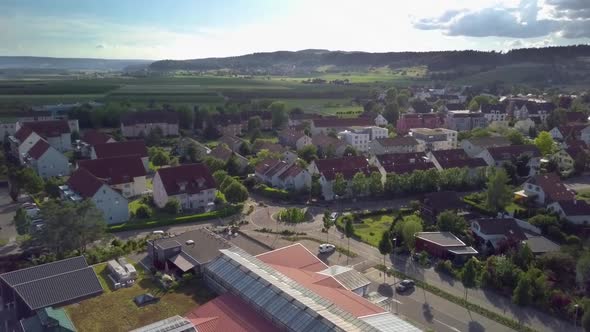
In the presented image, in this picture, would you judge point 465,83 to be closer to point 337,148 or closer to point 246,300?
point 337,148

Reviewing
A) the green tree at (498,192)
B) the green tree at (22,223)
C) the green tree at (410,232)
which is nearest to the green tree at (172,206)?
the green tree at (22,223)

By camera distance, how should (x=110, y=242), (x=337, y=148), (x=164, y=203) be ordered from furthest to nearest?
(x=337, y=148) < (x=164, y=203) < (x=110, y=242)

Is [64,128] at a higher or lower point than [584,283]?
higher

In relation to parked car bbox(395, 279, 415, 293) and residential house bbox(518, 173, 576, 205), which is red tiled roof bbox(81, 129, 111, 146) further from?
residential house bbox(518, 173, 576, 205)

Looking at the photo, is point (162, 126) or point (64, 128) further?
point (162, 126)

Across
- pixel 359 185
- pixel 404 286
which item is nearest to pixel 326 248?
pixel 404 286

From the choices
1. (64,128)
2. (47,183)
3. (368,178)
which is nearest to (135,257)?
(47,183)

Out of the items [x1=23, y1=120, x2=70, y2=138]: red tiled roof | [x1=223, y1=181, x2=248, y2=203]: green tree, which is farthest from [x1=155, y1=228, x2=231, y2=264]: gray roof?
[x1=23, y1=120, x2=70, y2=138]: red tiled roof
